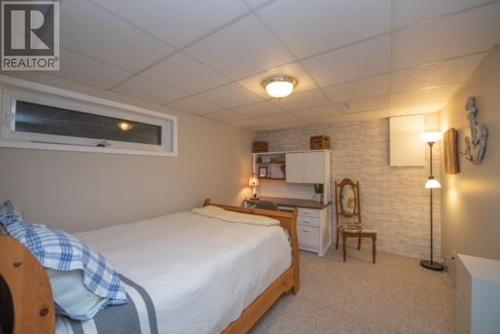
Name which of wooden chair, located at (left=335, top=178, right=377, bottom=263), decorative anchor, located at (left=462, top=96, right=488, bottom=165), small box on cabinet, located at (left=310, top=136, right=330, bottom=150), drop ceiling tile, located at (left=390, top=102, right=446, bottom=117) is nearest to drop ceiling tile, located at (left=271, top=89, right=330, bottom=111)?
small box on cabinet, located at (left=310, top=136, right=330, bottom=150)

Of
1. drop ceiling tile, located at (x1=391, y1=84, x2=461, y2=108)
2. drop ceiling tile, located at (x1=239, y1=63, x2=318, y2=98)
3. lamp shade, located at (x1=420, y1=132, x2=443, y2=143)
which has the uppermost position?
drop ceiling tile, located at (x1=239, y1=63, x2=318, y2=98)

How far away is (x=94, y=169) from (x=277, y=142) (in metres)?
3.25

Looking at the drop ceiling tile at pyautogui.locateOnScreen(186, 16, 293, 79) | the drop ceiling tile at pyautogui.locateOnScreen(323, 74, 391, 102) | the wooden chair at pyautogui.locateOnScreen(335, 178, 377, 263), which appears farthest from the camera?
the wooden chair at pyautogui.locateOnScreen(335, 178, 377, 263)

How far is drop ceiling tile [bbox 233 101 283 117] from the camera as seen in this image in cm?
276

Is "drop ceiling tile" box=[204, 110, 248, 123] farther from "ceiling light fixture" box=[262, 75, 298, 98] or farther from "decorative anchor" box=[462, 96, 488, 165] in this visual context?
"decorative anchor" box=[462, 96, 488, 165]

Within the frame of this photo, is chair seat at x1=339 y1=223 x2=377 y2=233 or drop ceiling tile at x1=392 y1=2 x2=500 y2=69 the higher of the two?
drop ceiling tile at x1=392 y1=2 x2=500 y2=69

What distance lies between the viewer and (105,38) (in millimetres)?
1373

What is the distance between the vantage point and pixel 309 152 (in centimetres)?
374

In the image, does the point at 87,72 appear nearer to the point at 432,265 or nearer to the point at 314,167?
the point at 314,167

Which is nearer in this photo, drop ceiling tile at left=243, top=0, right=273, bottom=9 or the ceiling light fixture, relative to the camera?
drop ceiling tile at left=243, top=0, right=273, bottom=9

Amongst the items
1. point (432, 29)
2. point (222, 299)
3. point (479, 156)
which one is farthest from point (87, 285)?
point (479, 156)

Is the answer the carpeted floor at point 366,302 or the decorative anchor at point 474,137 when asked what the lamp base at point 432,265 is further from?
the decorative anchor at point 474,137

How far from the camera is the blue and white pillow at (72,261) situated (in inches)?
30.2

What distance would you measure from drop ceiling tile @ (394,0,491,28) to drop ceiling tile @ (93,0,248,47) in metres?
0.85
